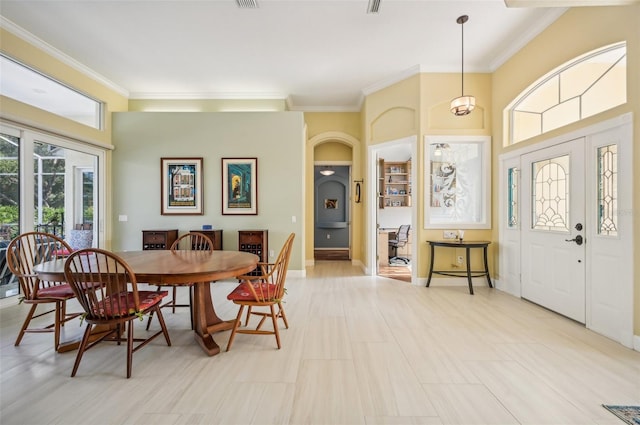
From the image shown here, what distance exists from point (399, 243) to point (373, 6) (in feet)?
16.0

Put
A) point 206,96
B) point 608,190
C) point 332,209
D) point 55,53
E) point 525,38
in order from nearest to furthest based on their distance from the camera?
point 608,190
point 525,38
point 55,53
point 206,96
point 332,209

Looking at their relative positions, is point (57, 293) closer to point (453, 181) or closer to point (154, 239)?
point (154, 239)

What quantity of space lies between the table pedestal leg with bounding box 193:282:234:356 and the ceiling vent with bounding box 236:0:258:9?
298cm

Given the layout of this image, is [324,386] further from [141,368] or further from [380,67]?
[380,67]

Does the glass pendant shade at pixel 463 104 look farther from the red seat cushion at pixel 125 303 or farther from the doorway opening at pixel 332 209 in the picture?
the doorway opening at pixel 332 209

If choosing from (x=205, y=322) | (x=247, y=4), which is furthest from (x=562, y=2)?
(x=205, y=322)

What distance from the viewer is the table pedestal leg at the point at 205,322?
234 cm

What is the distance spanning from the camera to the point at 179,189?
508 cm

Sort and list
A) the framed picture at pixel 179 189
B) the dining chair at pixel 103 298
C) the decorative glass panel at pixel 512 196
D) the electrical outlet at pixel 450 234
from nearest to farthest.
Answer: the dining chair at pixel 103 298, the decorative glass panel at pixel 512 196, the electrical outlet at pixel 450 234, the framed picture at pixel 179 189

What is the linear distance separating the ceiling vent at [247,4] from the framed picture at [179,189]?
278 centimetres

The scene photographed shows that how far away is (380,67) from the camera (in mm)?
4406

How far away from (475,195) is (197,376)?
4.53m

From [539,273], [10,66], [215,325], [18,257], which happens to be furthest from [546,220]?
[10,66]

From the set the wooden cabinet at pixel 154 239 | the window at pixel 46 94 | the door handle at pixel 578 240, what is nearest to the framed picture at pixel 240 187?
the wooden cabinet at pixel 154 239
